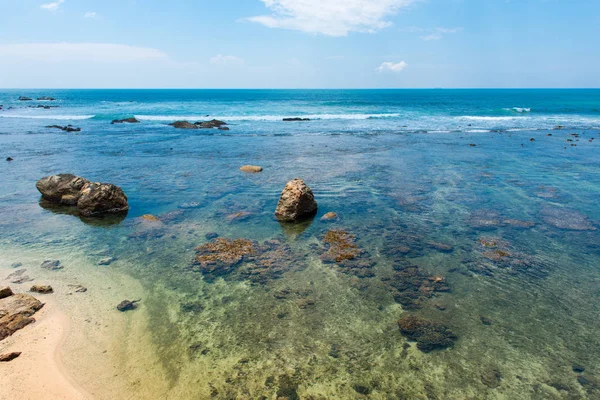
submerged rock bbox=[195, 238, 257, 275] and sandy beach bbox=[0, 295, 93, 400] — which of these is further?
submerged rock bbox=[195, 238, 257, 275]

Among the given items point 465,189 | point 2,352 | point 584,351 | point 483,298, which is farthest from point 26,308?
point 465,189

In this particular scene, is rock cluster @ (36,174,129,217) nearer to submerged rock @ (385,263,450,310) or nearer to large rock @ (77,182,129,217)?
large rock @ (77,182,129,217)

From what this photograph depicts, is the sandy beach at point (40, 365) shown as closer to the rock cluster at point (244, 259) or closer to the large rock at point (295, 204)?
the rock cluster at point (244, 259)

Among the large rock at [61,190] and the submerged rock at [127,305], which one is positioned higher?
the large rock at [61,190]

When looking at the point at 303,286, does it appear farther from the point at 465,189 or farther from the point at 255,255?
the point at 465,189

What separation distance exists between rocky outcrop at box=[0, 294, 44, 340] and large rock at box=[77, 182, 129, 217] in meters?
6.96

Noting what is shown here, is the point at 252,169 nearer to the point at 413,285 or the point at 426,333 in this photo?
the point at 413,285

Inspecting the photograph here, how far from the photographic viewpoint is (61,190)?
634 inches

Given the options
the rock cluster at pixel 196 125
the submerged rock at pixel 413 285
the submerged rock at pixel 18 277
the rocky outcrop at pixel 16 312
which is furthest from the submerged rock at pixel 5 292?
the rock cluster at pixel 196 125

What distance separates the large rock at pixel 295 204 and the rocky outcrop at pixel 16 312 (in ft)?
27.1

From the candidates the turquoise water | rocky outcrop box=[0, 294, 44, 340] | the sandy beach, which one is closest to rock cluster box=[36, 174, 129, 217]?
the turquoise water

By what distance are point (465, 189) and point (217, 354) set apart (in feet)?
53.3

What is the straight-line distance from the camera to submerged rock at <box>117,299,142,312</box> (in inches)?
337

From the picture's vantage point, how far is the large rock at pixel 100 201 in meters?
15.0
